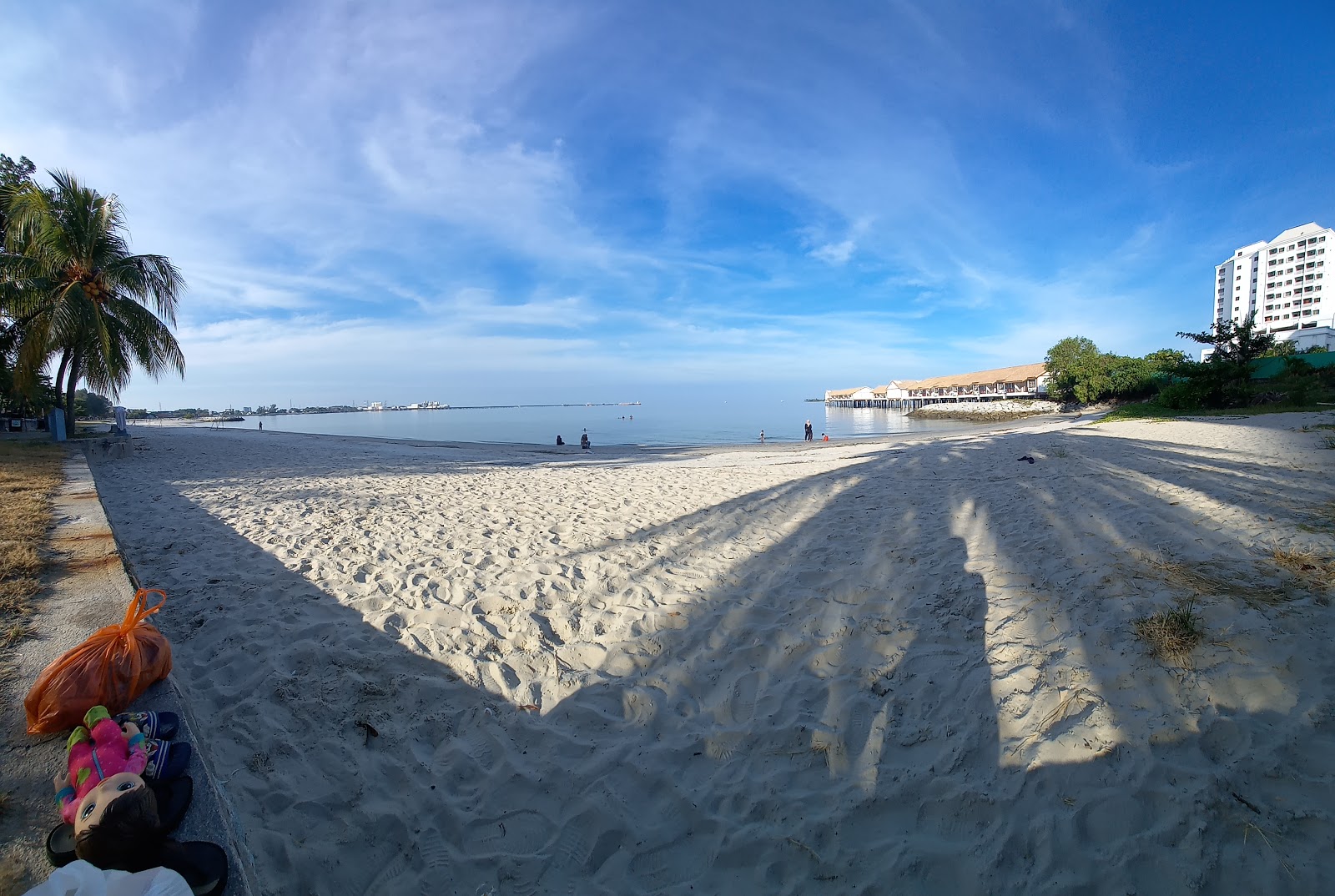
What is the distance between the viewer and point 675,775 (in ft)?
8.74

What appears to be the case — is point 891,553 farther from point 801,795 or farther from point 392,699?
point 392,699

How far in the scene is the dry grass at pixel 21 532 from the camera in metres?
3.11

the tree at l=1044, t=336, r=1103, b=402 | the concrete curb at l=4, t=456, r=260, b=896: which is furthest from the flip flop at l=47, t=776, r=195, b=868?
the tree at l=1044, t=336, r=1103, b=402

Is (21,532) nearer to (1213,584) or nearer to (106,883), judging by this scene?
(106,883)

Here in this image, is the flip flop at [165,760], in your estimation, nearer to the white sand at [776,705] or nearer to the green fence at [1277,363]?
→ the white sand at [776,705]

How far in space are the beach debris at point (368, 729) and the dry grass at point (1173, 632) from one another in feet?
14.4

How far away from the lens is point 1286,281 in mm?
76562

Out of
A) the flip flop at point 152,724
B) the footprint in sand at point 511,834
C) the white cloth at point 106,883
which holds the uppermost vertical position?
the white cloth at point 106,883

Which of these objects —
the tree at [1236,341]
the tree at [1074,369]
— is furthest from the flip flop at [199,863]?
the tree at [1074,369]

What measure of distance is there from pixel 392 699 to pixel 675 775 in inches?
69.1

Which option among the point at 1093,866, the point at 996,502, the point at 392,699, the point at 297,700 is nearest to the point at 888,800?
the point at 1093,866

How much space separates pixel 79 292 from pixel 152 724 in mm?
19115

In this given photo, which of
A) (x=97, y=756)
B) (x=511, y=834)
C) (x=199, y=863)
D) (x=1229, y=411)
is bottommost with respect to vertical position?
(x=511, y=834)

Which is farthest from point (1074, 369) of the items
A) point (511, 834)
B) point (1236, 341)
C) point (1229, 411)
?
point (511, 834)
